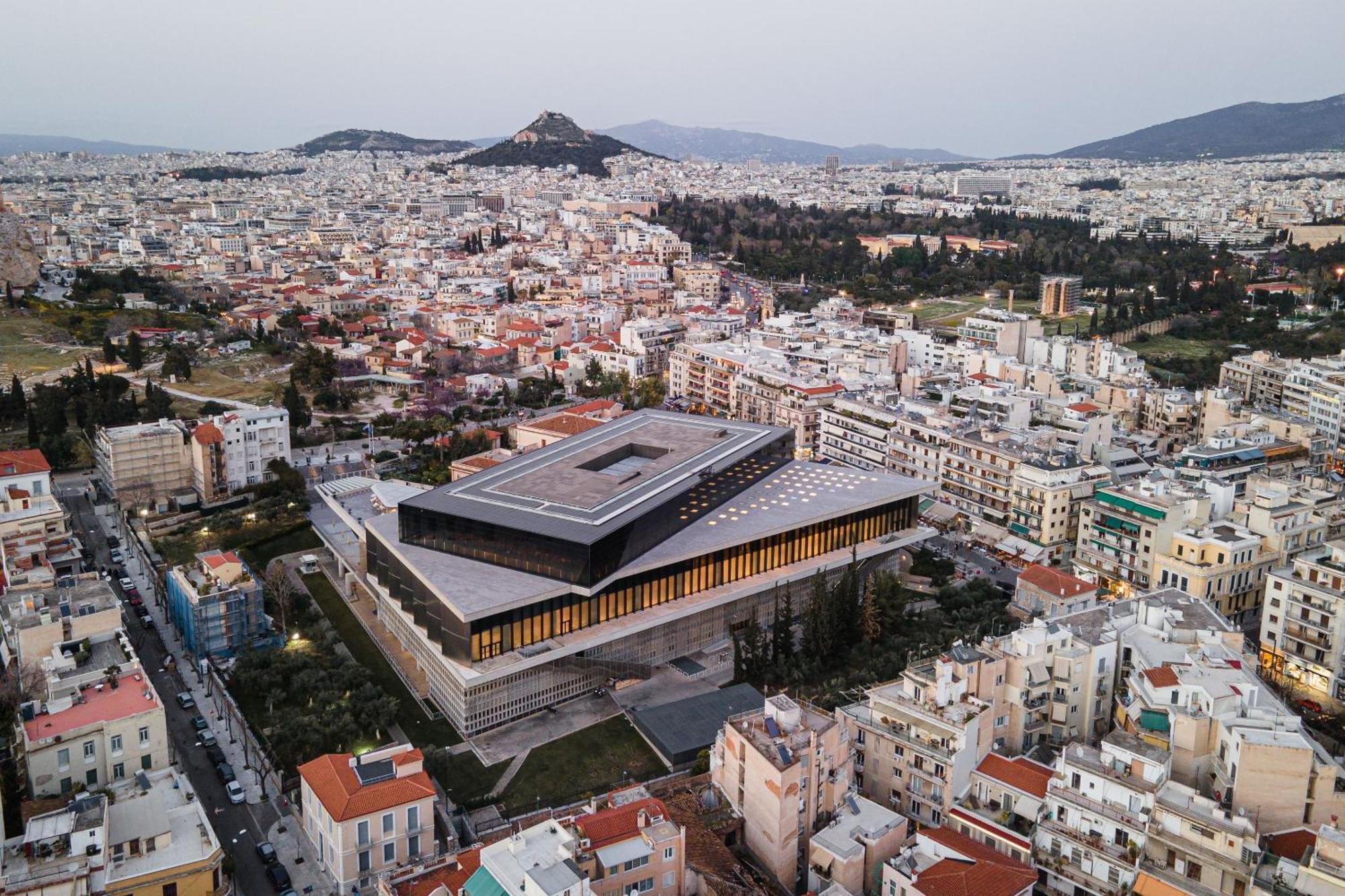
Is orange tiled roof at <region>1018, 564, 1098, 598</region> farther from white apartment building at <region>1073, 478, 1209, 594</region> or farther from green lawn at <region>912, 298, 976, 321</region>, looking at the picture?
green lawn at <region>912, 298, 976, 321</region>

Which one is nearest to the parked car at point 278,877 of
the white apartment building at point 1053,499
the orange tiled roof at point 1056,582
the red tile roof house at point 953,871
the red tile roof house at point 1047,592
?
the red tile roof house at point 953,871

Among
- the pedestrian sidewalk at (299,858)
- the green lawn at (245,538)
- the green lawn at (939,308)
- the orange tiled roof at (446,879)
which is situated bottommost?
the pedestrian sidewalk at (299,858)

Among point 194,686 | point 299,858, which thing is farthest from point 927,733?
point 194,686

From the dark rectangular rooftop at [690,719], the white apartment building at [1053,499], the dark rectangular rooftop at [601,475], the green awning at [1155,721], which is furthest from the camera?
the white apartment building at [1053,499]

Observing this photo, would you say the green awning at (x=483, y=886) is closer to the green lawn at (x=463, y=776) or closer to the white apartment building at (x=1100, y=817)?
the green lawn at (x=463, y=776)

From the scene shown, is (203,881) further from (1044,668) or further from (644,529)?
(1044,668)

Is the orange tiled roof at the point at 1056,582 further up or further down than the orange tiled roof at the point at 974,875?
further up
